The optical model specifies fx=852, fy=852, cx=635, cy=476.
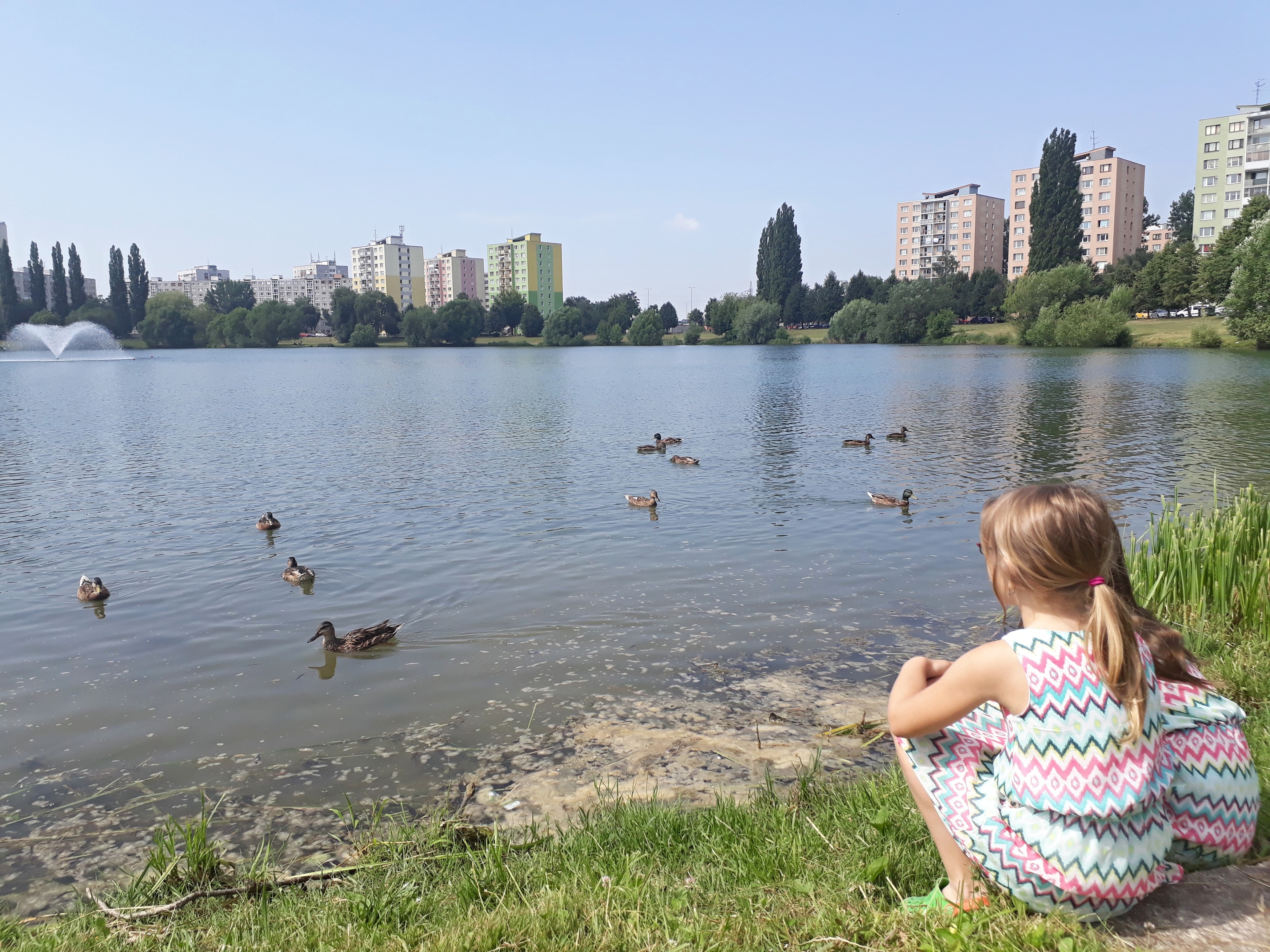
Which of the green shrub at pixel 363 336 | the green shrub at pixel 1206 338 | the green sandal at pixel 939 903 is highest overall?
the green shrub at pixel 363 336

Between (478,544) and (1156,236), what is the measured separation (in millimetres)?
188516

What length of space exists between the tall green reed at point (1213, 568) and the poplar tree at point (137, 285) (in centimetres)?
15496

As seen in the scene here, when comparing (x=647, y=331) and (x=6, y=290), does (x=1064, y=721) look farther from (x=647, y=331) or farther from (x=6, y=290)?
(x=6, y=290)

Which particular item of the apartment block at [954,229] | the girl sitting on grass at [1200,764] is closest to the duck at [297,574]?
the girl sitting on grass at [1200,764]

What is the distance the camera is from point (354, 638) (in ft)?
29.7

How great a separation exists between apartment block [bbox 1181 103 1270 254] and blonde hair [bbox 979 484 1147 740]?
11612 cm

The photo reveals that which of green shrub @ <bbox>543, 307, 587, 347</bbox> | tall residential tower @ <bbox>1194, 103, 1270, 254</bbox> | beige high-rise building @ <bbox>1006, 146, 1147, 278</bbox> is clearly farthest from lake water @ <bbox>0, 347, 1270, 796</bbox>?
beige high-rise building @ <bbox>1006, 146, 1147, 278</bbox>

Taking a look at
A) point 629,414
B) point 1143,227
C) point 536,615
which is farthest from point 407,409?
point 1143,227

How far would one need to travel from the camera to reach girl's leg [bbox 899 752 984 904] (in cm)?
313

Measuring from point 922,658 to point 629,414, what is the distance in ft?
112

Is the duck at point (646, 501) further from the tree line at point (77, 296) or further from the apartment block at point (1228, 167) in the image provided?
the tree line at point (77, 296)

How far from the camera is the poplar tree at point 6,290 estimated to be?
11944 cm

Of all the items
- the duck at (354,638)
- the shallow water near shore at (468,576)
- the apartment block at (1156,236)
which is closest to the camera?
the shallow water near shore at (468,576)

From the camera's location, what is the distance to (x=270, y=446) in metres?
26.6
